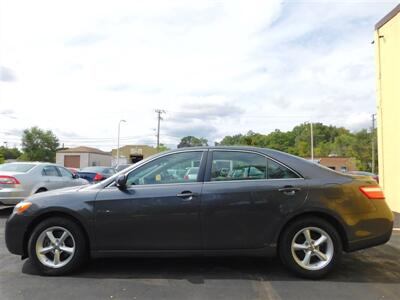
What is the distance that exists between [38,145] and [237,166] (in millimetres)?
99547

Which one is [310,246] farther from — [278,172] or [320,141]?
[320,141]

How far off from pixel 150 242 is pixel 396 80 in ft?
30.3

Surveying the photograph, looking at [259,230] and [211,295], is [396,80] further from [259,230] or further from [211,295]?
[211,295]

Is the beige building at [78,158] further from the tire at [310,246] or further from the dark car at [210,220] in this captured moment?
the tire at [310,246]

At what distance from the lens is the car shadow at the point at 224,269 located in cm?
517

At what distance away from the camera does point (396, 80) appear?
11578 mm

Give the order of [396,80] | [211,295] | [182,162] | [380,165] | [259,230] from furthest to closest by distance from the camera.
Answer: [380,165]
[396,80]
[182,162]
[259,230]
[211,295]

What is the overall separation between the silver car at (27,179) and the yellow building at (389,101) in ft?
29.9

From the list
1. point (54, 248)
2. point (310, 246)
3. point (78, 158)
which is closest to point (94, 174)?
point (54, 248)

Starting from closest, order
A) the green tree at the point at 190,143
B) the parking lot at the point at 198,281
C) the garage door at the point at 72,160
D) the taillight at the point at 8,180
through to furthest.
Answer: the parking lot at the point at 198,281 < the green tree at the point at 190,143 < the taillight at the point at 8,180 < the garage door at the point at 72,160

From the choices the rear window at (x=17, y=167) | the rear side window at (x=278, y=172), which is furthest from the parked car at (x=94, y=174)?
the rear side window at (x=278, y=172)

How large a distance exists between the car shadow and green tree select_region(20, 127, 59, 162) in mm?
94835

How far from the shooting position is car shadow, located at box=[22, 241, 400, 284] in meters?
5.17

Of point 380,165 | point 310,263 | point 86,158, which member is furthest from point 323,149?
point 310,263
